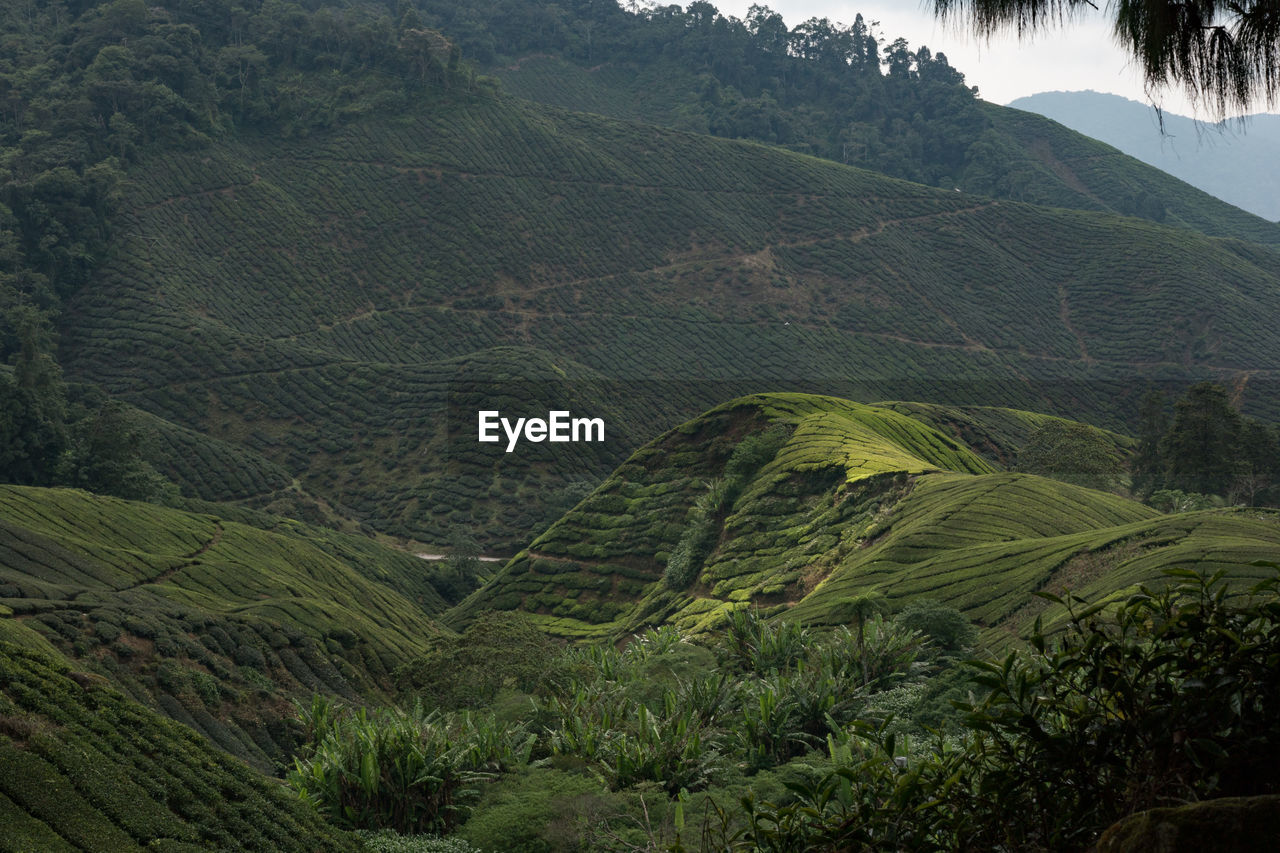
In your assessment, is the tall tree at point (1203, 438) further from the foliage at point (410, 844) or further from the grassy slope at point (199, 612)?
the foliage at point (410, 844)

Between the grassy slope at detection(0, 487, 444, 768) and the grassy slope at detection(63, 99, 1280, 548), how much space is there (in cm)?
2405

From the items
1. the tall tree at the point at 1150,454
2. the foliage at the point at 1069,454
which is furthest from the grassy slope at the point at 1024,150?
the foliage at the point at 1069,454

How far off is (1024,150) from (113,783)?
461 ft

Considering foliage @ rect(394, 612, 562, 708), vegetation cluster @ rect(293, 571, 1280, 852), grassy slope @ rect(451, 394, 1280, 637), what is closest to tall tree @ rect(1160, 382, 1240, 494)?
grassy slope @ rect(451, 394, 1280, 637)

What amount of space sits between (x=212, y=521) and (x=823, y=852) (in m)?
32.9

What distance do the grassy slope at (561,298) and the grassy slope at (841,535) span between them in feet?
65.9

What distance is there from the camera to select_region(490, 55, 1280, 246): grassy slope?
124 m

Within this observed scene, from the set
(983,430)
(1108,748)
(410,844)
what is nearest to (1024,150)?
(983,430)

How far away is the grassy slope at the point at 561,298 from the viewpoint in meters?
64.4

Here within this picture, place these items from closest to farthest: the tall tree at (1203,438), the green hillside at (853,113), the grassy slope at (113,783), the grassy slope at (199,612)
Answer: the grassy slope at (113,783) → the grassy slope at (199,612) → the tall tree at (1203,438) → the green hillside at (853,113)

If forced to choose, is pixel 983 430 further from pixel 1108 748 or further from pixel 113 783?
pixel 1108 748

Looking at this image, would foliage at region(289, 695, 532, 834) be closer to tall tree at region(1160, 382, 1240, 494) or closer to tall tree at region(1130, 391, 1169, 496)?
tall tree at region(1130, 391, 1169, 496)

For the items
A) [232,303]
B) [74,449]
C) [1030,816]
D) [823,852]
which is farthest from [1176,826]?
[232,303]

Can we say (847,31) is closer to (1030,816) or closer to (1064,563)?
(1064,563)
